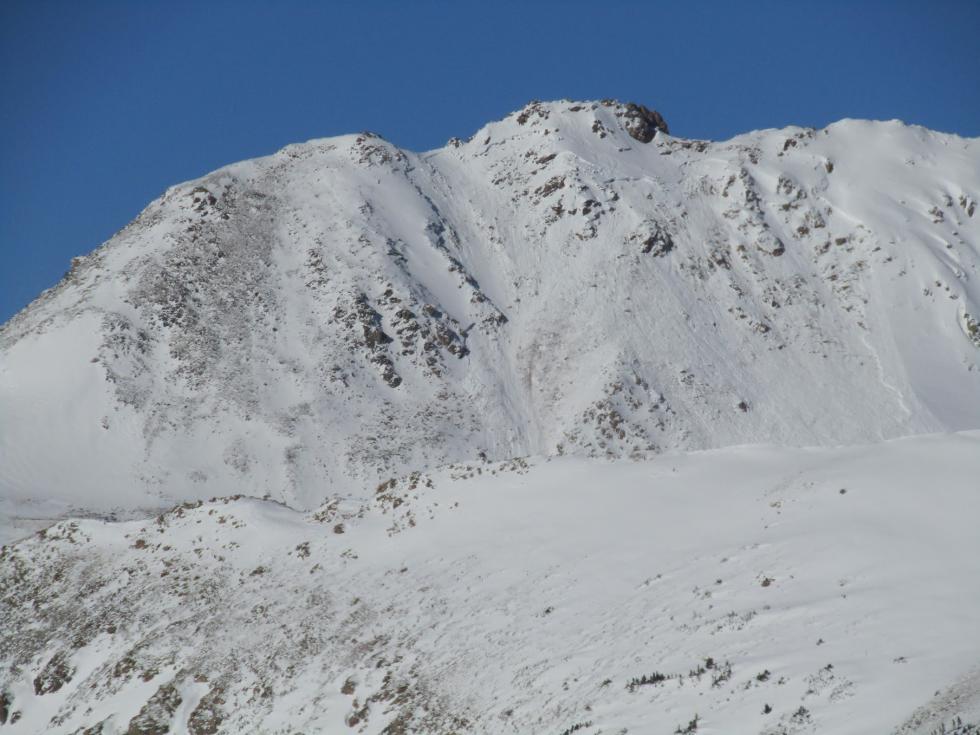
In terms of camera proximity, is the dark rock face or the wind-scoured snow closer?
the wind-scoured snow

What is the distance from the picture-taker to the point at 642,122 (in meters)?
109

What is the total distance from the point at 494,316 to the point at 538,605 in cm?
6075

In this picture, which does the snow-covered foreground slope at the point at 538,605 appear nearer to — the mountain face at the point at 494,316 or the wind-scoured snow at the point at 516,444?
the wind-scoured snow at the point at 516,444

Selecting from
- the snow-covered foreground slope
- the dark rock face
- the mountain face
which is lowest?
the snow-covered foreground slope

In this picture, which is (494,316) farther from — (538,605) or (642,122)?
(538,605)

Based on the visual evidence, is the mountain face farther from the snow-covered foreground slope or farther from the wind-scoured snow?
the snow-covered foreground slope

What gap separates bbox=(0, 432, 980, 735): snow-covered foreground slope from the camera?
15.1 meters

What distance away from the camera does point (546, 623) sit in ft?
68.6

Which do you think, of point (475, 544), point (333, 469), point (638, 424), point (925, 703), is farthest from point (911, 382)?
point (925, 703)

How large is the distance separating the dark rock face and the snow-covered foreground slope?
85133 mm

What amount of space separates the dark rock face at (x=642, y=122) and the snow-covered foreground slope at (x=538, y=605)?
279ft

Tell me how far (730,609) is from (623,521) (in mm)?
7036

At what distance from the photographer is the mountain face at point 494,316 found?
64875 mm

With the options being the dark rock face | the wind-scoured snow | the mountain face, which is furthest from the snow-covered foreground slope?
the dark rock face
